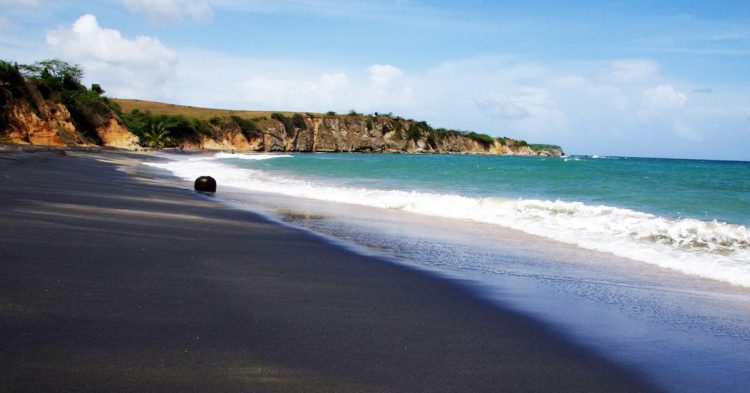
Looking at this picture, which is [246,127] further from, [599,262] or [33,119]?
[599,262]

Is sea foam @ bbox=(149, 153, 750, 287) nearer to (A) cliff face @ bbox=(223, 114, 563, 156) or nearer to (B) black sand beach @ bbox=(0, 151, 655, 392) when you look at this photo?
(B) black sand beach @ bbox=(0, 151, 655, 392)

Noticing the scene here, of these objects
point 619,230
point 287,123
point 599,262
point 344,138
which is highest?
point 287,123

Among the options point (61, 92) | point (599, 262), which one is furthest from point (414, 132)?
point (599, 262)

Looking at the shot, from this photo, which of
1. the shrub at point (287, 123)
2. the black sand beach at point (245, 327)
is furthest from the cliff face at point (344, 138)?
the black sand beach at point (245, 327)

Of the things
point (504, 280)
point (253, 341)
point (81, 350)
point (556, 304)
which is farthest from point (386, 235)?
point (81, 350)

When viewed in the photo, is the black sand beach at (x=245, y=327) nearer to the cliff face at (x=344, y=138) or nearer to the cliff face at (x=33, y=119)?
the cliff face at (x=33, y=119)

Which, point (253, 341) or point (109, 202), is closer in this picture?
point (253, 341)

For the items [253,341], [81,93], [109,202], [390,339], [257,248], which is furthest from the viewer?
[81,93]

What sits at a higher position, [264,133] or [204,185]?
[264,133]

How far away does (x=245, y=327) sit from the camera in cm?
389

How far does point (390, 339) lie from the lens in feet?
13.0

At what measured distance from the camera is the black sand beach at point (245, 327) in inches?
121

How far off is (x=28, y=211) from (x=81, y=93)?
6163 cm

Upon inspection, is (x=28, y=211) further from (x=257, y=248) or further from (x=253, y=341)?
(x=253, y=341)
